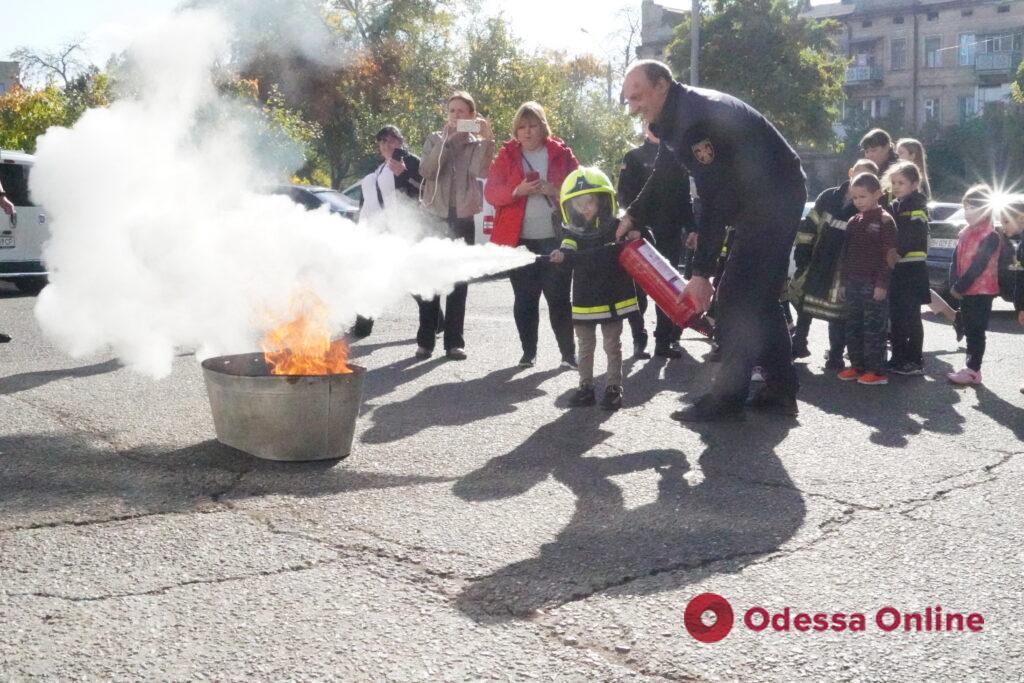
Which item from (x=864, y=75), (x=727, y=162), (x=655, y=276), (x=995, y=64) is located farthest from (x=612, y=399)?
(x=864, y=75)

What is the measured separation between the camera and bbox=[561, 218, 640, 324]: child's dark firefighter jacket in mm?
6789

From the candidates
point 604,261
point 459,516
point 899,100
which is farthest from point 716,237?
point 899,100

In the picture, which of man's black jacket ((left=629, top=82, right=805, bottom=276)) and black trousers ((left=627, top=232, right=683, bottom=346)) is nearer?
man's black jacket ((left=629, top=82, right=805, bottom=276))

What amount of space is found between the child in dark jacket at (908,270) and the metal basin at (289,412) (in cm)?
465

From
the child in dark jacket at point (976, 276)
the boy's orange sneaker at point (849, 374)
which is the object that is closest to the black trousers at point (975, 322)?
the child in dark jacket at point (976, 276)

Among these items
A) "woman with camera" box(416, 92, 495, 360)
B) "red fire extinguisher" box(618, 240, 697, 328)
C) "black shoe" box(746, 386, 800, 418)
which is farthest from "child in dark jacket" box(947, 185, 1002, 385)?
"woman with camera" box(416, 92, 495, 360)

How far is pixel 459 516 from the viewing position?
441 centimetres

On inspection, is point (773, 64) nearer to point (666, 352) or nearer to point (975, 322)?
point (666, 352)

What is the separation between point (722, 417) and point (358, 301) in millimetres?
2193

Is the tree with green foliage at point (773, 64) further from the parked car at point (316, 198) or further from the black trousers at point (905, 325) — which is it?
the black trousers at point (905, 325)

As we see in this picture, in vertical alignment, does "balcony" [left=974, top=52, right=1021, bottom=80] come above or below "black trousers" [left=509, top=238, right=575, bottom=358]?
above

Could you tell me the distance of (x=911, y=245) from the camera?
8094mm

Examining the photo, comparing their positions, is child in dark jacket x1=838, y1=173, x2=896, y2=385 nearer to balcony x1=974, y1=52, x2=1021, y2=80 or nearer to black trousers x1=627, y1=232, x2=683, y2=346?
black trousers x1=627, y1=232, x2=683, y2=346

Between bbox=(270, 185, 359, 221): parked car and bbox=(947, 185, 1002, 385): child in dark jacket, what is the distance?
→ 12252 mm
